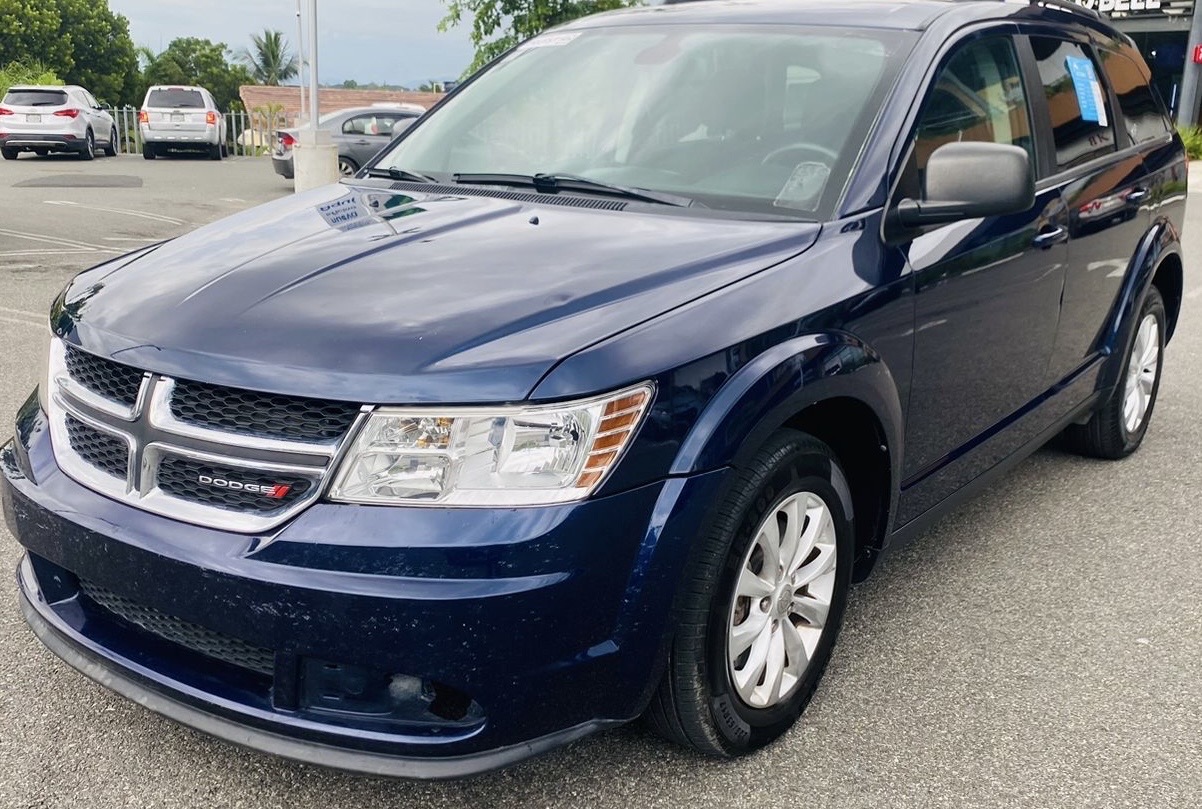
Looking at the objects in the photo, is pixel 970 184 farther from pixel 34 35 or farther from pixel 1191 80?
pixel 34 35

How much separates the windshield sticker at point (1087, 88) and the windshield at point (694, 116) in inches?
47.7

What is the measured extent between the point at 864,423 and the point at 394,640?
Result: 53.4 inches

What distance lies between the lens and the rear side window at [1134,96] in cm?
466

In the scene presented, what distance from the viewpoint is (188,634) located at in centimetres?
238

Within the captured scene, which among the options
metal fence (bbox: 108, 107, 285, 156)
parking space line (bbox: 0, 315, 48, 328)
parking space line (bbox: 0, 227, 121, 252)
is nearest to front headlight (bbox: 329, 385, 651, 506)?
parking space line (bbox: 0, 315, 48, 328)

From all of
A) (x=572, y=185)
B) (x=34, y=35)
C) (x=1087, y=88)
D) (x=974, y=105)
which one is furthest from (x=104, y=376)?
(x=34, y=35)

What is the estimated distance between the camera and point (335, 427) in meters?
2.17

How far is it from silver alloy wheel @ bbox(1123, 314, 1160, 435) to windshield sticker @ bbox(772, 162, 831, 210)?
2394 mm

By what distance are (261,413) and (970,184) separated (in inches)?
69.6

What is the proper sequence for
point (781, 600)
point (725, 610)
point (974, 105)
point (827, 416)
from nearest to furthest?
1. point (725, 610)
2. point (781, 600)
3. point (827, 416)
4. point (974, 105)

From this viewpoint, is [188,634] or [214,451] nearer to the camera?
[214,451]

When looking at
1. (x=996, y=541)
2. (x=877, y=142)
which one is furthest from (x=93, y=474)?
(x=996, y=541)

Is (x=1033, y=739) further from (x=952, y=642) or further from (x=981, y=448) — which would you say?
(x=981, y=448)

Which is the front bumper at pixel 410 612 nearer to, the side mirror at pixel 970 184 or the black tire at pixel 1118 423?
the side mirror at pixel 970 184
